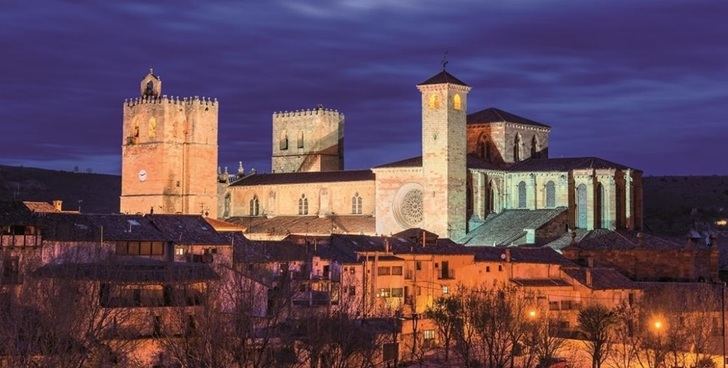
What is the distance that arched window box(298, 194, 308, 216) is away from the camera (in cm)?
9762

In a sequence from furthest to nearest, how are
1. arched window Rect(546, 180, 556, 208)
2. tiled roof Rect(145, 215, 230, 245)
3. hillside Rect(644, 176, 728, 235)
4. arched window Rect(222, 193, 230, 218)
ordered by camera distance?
1. hillside Rect(644, 176, 728, 235)
2. arched window Rect(222, 193, 230, 218)
3. arched window Rect(546, 180, 556, 208)
4. tiled roof Rect(145, 215, 230, 245)

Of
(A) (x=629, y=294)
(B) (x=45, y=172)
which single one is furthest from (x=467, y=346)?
(B) (x=45, y=172)

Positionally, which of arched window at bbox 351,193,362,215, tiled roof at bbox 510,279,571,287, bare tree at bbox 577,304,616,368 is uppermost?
arched window at bbox 351,193,362,215

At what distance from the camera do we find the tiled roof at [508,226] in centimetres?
8325

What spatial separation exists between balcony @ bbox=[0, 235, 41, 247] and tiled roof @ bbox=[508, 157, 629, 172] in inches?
1541

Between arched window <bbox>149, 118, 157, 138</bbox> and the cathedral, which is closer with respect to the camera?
the cathedral

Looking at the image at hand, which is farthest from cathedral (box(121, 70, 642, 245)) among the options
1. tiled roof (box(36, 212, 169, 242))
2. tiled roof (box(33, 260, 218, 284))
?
tiled roof (box(33, 260, 218, 284))

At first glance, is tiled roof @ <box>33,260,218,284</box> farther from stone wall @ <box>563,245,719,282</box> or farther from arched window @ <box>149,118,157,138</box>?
arched window @ <box>149,118,157,138</box>

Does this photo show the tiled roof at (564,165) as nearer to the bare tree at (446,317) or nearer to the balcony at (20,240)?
the bare tree at (446,317)

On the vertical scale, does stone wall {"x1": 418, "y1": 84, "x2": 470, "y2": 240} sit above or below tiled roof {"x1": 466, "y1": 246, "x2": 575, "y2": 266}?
above

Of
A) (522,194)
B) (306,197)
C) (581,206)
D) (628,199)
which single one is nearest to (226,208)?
(306,197)

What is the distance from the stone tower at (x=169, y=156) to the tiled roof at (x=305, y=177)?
5.18 m

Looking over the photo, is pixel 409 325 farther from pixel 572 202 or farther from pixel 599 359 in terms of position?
pixel 572 202

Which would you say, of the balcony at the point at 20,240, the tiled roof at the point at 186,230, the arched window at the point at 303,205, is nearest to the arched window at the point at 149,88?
the arched window at the point at 303,205
